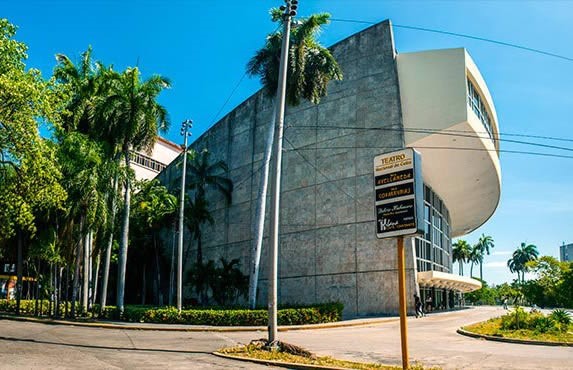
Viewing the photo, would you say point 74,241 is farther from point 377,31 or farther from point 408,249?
point 377,31

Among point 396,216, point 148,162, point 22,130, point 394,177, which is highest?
point 148,162

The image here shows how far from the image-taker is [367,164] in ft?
120

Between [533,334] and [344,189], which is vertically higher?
[344,189]

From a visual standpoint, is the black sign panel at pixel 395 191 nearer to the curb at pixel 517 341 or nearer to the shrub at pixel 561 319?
the curb at pixel 517 341

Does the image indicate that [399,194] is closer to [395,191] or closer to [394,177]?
[395,191]

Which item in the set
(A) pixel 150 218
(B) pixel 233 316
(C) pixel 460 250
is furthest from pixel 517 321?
(C) pixel 460 250

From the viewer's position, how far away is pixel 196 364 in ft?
35.9

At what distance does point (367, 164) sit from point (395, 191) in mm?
25796

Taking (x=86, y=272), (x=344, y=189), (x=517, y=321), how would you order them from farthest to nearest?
(x=344, y=189) → (x=86, y=272) → (x=517, y=321)

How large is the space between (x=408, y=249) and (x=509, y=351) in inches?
782

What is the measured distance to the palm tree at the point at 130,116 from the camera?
28078 mm

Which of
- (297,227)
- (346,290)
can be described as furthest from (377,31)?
(346,290)

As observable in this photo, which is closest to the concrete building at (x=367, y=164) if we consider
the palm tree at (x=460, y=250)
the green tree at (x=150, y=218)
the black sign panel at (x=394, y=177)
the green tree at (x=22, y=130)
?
the green tree at (x=150, y=218)

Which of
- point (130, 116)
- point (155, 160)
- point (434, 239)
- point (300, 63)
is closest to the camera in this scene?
point (130, 116)
